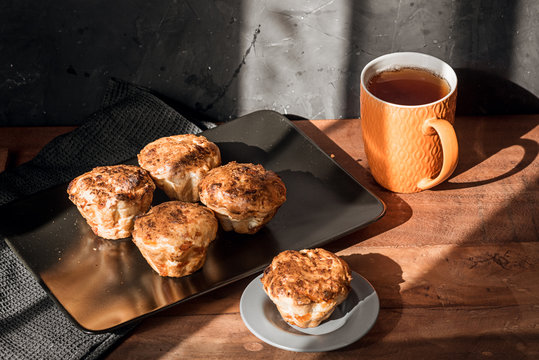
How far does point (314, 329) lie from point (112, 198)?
43cm

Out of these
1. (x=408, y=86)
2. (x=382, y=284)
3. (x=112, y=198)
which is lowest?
(x=382, y=284)

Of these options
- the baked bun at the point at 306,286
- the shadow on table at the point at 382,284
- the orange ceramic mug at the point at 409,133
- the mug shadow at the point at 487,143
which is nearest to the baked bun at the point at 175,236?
the baked bun at the point at 306,286

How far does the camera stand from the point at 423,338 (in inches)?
38.9

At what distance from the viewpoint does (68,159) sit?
1.38 meters

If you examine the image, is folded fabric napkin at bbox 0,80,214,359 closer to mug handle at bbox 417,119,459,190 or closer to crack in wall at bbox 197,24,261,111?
crack in wall at bbox 197,24,261,111

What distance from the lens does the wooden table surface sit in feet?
3.22

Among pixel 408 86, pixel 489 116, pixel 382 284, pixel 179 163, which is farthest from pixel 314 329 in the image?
pixel 489 116

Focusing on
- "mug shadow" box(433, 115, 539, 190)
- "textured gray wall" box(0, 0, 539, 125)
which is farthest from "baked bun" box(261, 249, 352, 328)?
"textured gray wall" box(0, 0, 539, 125)

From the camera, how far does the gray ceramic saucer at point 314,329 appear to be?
0.95m

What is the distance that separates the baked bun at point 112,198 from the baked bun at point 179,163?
0.12 feet

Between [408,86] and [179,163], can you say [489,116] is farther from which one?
[179,163]

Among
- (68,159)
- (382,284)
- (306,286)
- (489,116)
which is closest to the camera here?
(306,286)

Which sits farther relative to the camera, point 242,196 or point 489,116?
point 489,116

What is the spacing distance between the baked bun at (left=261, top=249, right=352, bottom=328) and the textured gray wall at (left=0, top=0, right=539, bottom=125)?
57 cm
